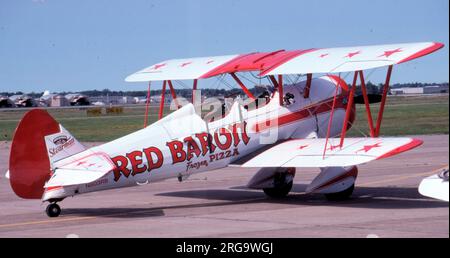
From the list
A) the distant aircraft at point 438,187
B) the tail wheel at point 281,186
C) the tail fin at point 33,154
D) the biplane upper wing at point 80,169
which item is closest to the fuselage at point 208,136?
the biplane upper wing at point 80,169

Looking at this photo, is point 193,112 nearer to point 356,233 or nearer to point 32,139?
point 32,139

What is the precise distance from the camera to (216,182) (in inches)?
722

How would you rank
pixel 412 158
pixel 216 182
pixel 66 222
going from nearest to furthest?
pixel 66 222 → pixel 216 182 → pixel 412 158

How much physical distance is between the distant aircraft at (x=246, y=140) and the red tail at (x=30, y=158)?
0.01 m

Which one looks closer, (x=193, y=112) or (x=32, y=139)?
(x=32, y=139)

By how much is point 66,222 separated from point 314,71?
446 cm

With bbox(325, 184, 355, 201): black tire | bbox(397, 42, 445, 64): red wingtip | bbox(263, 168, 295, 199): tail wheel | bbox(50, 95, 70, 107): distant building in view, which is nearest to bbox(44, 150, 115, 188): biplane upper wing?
bbox(263, 168, 295, 199): tail wheel

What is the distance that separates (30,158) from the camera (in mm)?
12438

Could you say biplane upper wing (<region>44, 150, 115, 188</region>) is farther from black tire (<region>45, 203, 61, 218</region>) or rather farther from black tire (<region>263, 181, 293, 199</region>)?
black tire (<region>263, 181, 293, 199</region>)

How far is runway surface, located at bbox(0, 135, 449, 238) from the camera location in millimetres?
11000

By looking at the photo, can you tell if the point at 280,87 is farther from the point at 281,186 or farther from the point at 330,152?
the point at 330,152

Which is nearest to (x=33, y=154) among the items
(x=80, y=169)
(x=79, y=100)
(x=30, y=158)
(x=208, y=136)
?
(x=30, y=158)
